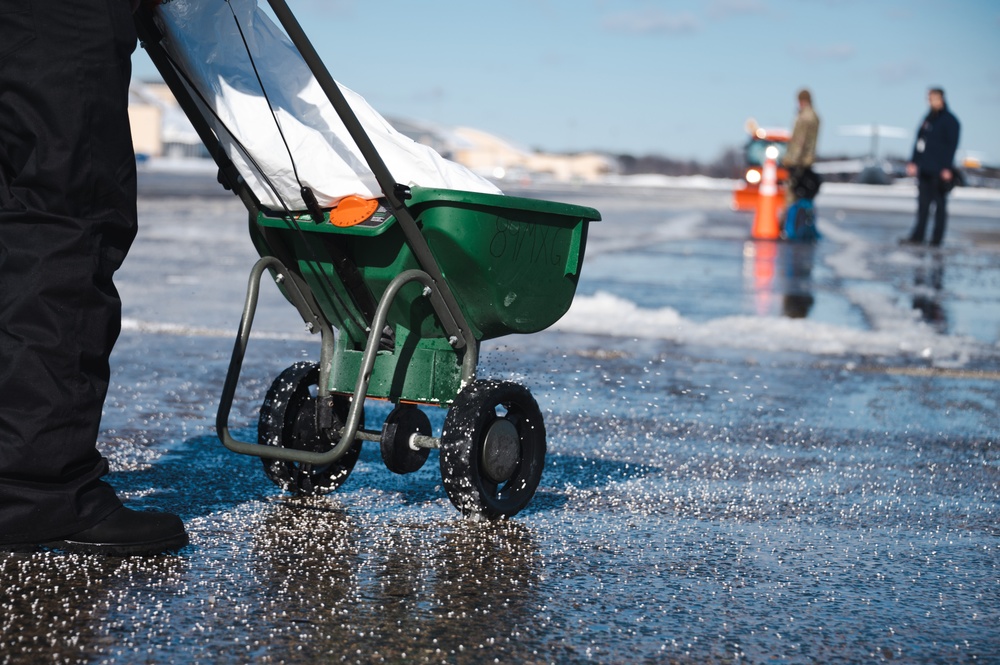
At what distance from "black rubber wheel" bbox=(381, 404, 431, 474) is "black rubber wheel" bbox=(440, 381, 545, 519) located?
13cm

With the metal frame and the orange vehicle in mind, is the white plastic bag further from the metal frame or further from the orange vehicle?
the orange vehicle

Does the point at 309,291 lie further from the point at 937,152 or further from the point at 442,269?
the point at 937,152

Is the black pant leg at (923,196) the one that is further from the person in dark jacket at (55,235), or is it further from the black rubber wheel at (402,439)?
the person in dark jacket at (55,235)

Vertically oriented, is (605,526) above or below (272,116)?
below

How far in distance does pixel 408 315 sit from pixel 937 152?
50.5ft

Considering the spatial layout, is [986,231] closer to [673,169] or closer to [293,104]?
[293,104]

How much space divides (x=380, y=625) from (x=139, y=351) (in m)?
4.17

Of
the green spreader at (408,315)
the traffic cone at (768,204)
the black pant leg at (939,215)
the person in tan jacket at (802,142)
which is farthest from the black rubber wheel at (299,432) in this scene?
the black pant leg at (939,215)

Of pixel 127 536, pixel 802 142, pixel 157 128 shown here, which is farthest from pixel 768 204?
pixel 157 128

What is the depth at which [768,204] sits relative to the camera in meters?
18.0

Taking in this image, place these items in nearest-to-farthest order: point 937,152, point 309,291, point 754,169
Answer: point 309,291 < point 937,152 < point 754,169

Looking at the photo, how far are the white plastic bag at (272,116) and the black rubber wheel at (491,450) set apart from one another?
1.89 feet

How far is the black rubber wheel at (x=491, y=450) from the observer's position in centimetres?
329

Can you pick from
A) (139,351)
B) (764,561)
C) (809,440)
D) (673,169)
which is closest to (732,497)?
(764,561)
